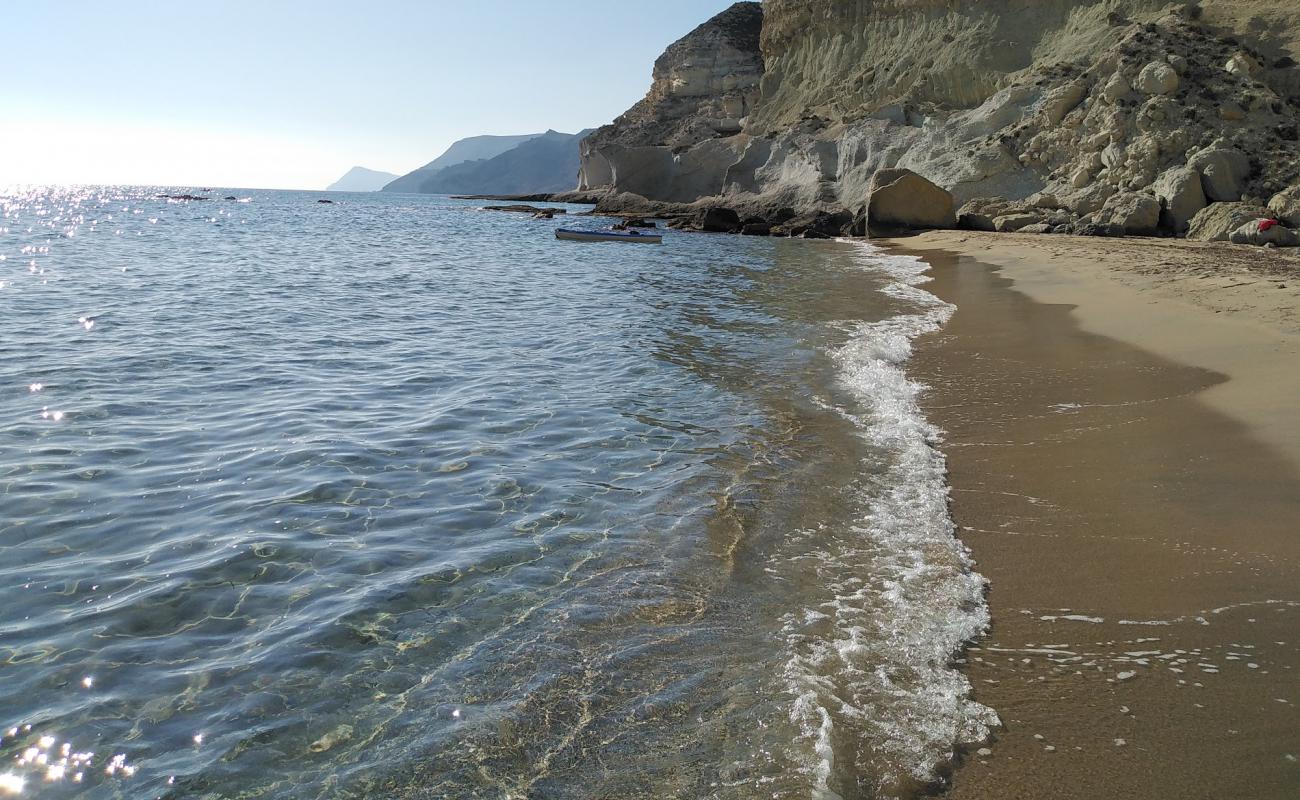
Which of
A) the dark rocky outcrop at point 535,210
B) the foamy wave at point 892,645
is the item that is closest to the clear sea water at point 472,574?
the foamy wave at point 892,645

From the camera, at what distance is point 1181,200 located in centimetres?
2455

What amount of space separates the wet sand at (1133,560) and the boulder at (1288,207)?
13.6 meters

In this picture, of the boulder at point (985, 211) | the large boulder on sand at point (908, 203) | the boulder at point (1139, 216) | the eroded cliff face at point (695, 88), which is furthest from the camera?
the eroded cliff face at point (695, 88)

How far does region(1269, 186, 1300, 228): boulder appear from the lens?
2064 cm

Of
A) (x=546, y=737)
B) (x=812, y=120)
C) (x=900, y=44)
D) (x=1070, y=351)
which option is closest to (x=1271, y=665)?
(x=546, y=737)

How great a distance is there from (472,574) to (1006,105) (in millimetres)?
37367

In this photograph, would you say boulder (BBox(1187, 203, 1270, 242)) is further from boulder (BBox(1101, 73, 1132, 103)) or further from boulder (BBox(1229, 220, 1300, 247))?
boulder (BBox(1101, 73, 1132, 103))

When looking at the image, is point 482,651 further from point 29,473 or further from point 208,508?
point 29,473

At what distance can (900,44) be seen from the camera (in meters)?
50.4

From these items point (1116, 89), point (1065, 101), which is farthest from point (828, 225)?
point (1116, 89)

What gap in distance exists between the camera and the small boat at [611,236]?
A: 32.9 m

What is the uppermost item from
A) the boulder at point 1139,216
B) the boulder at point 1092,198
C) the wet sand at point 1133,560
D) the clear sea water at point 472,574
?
the boulder at point 1092,198

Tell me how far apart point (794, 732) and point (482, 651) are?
1477mm

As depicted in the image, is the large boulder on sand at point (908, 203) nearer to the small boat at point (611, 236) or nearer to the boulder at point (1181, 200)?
the boulder at point (1181, 200)
